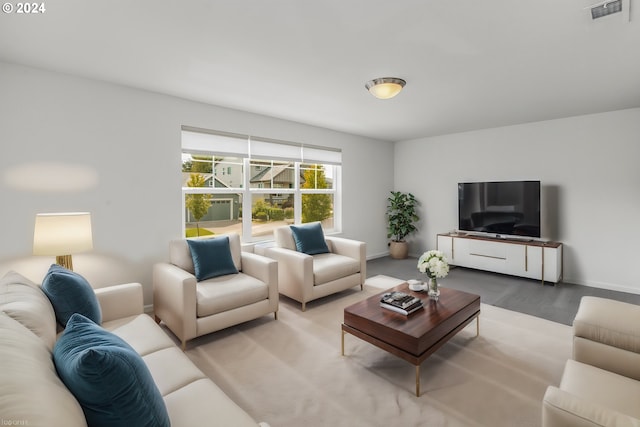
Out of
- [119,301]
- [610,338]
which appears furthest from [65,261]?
[610,338]

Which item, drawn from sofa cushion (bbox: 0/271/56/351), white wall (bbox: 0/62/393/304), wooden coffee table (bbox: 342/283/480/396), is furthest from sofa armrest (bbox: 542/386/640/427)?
white wall (bbox: 0/62/393/304)

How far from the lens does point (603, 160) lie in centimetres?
422

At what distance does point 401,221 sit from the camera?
20.1 ft

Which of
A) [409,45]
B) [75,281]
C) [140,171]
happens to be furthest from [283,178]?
[75,281]

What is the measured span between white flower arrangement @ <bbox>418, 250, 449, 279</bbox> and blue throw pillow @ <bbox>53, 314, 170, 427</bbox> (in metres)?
2.21

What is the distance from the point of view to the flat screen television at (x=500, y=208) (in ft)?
15.1

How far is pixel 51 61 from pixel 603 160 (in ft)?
21.0

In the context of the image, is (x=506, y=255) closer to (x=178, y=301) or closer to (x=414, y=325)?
(x=414, y=325)

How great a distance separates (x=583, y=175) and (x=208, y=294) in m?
5.17

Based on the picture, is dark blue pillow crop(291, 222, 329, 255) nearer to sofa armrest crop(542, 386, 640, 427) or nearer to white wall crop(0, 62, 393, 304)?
white wall crop(0, 62, 393, 304)

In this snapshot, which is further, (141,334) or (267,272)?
(267,272)

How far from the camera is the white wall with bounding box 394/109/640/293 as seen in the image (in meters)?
4.07

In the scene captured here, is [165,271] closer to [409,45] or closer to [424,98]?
[409,45]

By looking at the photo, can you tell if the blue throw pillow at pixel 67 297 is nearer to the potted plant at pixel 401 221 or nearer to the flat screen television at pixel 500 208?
the potted plant at pixel 401 221
